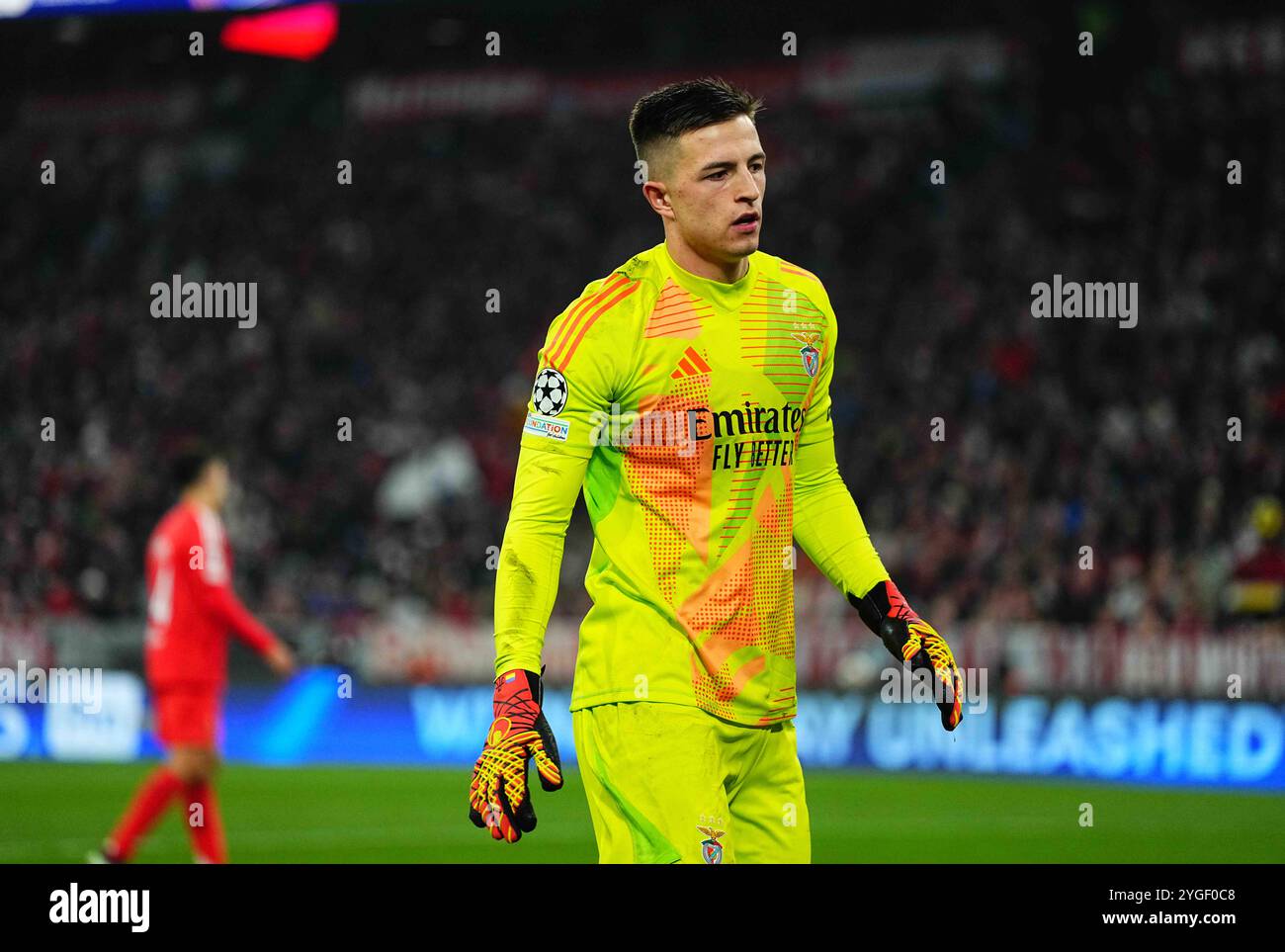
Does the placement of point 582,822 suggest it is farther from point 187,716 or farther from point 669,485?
point 669,485

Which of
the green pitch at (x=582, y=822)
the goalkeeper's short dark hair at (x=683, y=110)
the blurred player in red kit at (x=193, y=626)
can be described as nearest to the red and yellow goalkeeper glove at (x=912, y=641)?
the goalkeeper's short dark hair at (x=683, y=110)

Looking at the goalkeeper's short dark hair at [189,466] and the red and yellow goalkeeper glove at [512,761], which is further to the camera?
the goalkeeper's short dark hair at [189,466]

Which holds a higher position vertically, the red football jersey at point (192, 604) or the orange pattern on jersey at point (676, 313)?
the orange pattern on jersey at point (676, 313)

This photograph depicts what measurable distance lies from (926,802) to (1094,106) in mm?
9740

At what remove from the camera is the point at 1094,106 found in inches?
751

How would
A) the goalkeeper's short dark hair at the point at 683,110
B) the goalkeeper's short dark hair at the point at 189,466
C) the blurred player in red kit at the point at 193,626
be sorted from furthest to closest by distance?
1. the goalkeeper's short dark hair at the point at 189,466
2. the blurred player in red kit at the point at 193,626
3. the goalkeeper's short dark hair at the point at 683,110

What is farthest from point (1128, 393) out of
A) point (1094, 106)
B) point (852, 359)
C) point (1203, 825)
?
point (1203, 825)

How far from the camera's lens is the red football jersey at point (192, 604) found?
8.91 m

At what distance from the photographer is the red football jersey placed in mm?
8914

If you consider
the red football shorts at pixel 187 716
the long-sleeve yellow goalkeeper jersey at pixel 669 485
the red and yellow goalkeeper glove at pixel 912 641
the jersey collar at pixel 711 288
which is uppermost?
the jersey collar at pixel 711 288

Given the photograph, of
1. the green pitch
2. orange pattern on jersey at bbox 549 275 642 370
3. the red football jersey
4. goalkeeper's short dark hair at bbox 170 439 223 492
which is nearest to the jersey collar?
orange pattern on jersey at bbox 549 275 642 370

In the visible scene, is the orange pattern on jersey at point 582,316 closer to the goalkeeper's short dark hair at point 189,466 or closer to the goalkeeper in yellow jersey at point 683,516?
the goalkeeper in yellow jersey at point 683,516

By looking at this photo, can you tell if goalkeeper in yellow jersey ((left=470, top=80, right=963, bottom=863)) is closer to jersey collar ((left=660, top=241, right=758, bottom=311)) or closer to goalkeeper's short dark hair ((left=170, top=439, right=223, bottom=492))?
jersey collar ((left=660, top=241, right=758, bottom=311))

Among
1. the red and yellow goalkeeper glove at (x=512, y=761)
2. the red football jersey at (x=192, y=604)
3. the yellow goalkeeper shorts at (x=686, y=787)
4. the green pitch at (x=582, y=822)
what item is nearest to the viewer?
the red and yellow goalkeeper glove at (x=512, y=761)
